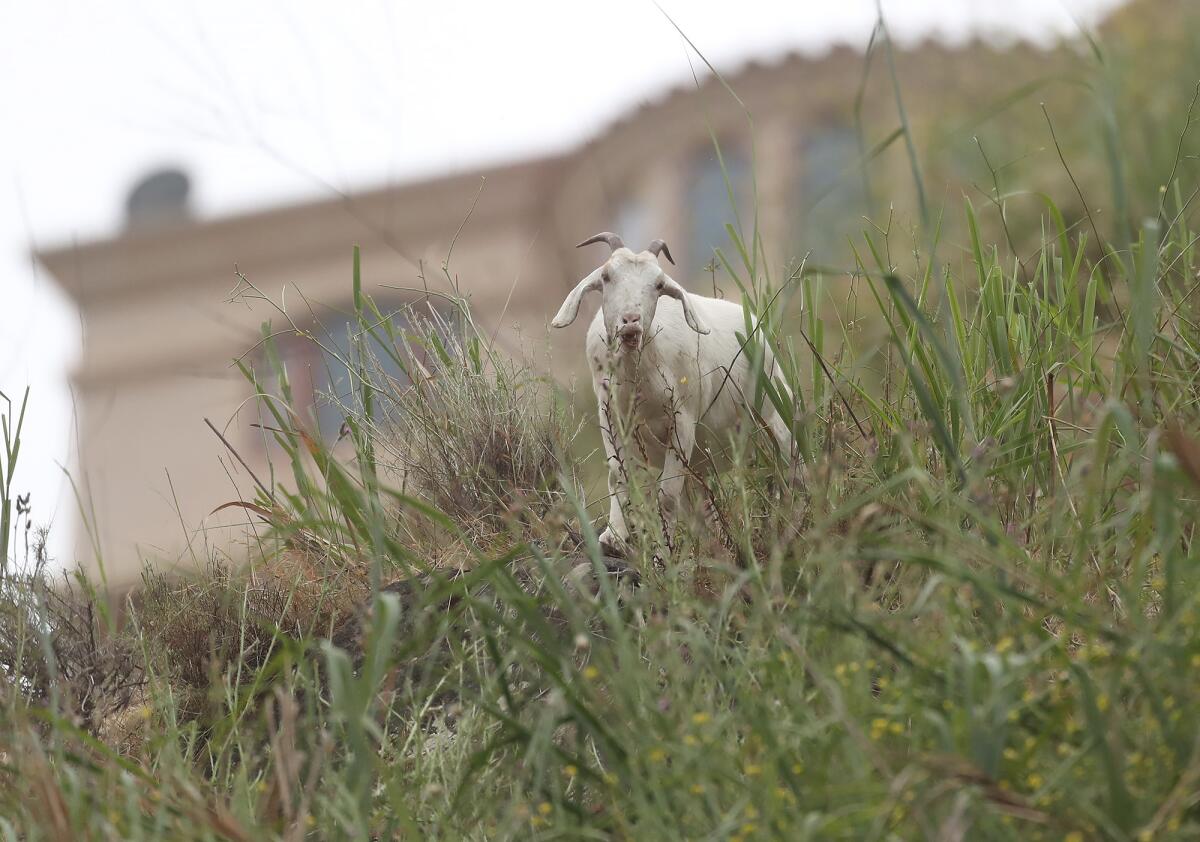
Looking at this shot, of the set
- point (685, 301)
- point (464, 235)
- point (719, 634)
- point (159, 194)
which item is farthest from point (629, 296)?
point (159, 194)

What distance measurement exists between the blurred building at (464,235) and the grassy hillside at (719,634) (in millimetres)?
A: 9363

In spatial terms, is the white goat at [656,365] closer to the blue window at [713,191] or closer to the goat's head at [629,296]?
the goat's head at [629,296]

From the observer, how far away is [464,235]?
19516 millimetres

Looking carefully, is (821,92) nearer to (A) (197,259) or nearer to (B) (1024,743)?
(A) (197,259)

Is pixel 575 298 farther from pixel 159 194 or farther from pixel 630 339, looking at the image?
pixel 159 194

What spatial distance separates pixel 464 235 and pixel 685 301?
15.3 m

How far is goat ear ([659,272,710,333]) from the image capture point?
449cm

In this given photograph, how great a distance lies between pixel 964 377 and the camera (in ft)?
13.9

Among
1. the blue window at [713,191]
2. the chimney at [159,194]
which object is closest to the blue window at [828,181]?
the blue window at [713,191]

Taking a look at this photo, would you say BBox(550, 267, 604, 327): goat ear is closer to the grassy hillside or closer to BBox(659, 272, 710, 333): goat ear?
BBox(659, 272, 710, 333): goat ear

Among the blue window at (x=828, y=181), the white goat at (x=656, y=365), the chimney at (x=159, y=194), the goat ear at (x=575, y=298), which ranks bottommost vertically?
the white goat at (x=656, y=365)

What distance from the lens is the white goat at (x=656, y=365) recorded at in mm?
4469

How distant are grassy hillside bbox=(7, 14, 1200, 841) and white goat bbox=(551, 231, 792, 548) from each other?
120mm

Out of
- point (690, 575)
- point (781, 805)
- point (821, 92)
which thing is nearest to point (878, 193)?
point (821, 92)
